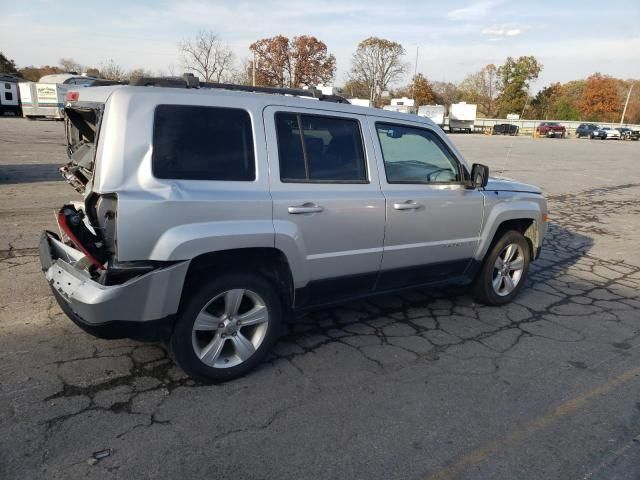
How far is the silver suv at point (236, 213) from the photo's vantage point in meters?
2.82

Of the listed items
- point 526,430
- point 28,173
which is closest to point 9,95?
point 28,173

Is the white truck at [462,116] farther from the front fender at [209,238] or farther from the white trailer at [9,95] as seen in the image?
the front fender at [209,238]

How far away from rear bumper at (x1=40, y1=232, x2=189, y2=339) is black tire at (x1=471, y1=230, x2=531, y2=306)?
3104 millimetres

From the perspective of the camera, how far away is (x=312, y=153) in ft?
11.5

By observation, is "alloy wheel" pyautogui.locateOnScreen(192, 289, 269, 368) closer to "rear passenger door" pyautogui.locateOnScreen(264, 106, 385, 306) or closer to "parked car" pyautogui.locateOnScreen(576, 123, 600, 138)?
"rear passenger door" pyautogui.locateOnScreen(264, 106, 385, 306)

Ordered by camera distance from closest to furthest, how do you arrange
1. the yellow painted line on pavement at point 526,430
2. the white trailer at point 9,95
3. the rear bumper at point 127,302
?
the yellow painted line on pavement at point 526,430, the rear bumper at point 127,302, the white trailer at point 9,95

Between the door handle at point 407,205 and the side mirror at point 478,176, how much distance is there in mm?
669

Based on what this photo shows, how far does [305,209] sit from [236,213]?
515mm

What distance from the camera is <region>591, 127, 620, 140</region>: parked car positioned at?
53.8m

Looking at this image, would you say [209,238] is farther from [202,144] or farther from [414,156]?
[414,156]

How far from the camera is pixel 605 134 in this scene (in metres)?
54.1

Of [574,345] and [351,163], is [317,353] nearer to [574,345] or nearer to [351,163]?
[351,163]

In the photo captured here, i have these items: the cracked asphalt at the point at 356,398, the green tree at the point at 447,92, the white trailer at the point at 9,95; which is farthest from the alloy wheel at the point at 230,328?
the green tree at the point at 447,92

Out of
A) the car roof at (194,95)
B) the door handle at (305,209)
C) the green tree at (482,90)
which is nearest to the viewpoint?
the car roof at (194,95)
